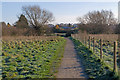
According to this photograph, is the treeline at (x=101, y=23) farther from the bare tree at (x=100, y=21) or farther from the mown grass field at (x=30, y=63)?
the mown grass field at (x=30, y=63)

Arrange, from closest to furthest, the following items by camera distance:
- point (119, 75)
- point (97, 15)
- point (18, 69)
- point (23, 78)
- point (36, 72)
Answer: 1. point (119, 75)
2. point (23, 78)
3. point (36, 72)
4. point (18, 69)
5. point (97, 15)

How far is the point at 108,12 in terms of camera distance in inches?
1831

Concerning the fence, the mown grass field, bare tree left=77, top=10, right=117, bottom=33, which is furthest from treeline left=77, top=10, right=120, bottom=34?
the mown grass field

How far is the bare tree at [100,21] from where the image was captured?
4312cm

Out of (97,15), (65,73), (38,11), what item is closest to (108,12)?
(97,15)

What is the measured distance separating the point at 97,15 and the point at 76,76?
138 feet

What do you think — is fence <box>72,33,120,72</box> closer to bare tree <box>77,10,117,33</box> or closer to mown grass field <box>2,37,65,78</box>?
mown grass field <box>2,37,65,78</box>

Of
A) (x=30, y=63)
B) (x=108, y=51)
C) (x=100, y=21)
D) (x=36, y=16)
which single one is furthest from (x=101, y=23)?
(x=30, y=63)

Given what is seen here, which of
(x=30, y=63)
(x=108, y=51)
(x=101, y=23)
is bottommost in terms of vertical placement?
(x=30, y=63)

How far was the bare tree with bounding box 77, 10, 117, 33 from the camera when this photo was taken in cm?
4312

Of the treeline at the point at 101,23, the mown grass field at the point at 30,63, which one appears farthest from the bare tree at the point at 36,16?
the mown grass field at the point at 30,63

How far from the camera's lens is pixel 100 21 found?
147 feet

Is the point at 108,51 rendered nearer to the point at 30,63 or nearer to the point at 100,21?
the point at 30,63

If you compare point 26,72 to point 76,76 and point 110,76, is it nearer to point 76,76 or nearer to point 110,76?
point 76,76
